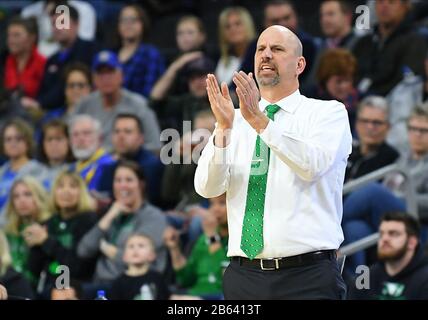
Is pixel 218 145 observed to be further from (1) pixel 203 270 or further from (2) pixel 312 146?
(1) pixel 203 270

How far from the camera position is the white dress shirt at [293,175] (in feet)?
15.9

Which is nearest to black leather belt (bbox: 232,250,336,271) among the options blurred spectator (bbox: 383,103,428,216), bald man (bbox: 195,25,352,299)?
bald man (bbox: 195,25,352,299)

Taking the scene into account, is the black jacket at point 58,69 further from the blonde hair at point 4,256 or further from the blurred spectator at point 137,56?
the blonde hair at point 4,256

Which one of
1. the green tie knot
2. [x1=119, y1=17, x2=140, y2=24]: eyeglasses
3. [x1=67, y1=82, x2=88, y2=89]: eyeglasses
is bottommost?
the green tie knot

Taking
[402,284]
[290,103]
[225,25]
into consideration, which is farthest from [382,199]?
[290,103]

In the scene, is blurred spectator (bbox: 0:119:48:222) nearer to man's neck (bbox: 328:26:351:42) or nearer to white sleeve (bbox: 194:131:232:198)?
man's neck (bbox: 328:26:351:42)

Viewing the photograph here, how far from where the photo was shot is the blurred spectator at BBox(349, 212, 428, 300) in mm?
7137

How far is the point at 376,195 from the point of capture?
7844 millimetres

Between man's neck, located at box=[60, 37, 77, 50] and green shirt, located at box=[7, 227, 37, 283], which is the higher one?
man's neck, located at box=[60, 37, 77, 50]

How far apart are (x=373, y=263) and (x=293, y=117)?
305cm

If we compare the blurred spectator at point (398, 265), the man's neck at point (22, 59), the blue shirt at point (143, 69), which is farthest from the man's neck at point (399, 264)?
the man's neck at point (22, 59)

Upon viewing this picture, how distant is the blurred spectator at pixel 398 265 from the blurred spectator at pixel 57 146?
10.1 feet

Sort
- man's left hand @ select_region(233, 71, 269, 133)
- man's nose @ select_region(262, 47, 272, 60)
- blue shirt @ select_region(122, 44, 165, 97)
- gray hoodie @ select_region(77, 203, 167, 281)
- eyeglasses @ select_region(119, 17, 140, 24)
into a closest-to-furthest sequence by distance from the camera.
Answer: man's left hand @ select_region(233, 71, 269, 133)
man's nose @ select_region(262, 47, 272, 60)
gray hoodie @ select_region(77, 203, 167, 281)
blue shirt @ select_region(122, 44, 165, 97)
eyeglasses @ select_region(119, 17, 140, 24)

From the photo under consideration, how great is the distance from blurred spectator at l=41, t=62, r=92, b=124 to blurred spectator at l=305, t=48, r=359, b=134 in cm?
229
